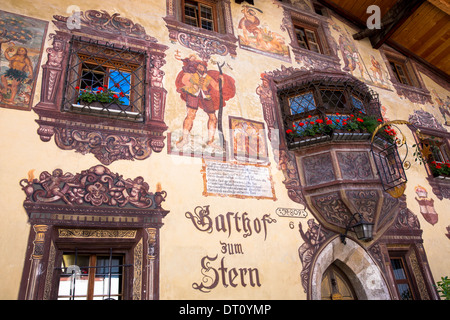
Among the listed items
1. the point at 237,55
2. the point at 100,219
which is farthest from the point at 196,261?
the point at 237,55

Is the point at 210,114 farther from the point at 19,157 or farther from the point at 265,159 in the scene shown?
the point at 19,157

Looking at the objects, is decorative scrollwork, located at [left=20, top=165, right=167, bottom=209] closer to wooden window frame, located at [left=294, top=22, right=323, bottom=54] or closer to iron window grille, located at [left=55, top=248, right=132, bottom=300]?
iron window grille, located at [left=55, top=248, right=132, bottom=300]

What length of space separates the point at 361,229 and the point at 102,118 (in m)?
4.08

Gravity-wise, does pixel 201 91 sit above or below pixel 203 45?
below

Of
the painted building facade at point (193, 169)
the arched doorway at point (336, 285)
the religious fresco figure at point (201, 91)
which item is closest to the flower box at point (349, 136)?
the painted building facade at point (193, 169)

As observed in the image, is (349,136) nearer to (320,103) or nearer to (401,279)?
(320,103)

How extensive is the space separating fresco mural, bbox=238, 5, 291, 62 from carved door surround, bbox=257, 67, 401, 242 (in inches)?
58.8

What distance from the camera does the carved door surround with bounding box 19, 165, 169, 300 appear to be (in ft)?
12.7

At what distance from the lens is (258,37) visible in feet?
23.7

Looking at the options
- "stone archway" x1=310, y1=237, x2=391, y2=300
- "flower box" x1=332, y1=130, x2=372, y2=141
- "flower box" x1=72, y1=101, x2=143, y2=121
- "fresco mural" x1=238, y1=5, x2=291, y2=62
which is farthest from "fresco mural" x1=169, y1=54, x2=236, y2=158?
"stone archway" x1=310, y1=237, x2=391, y2=300

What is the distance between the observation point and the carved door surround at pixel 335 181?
562 cm

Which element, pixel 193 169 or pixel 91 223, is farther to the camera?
pixel 193 169

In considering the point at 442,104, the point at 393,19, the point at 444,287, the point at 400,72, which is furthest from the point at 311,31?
the point at 444,287
